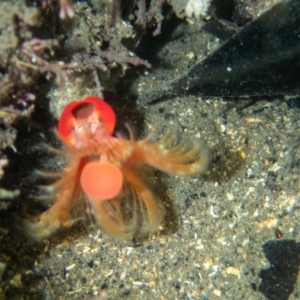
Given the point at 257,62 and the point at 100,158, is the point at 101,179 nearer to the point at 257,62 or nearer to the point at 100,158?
the point at 100,158

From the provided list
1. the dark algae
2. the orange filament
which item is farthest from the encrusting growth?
the dark algae

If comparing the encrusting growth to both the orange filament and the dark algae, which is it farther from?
the dark algae

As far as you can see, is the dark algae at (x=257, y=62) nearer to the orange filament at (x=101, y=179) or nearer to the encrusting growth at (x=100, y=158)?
the encrusting growth at (x=100, y=158)

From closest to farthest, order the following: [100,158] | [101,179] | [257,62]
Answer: [101,179], [100,158], [257,62]

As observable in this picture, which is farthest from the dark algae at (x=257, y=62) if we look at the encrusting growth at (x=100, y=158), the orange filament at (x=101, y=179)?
the orange filament at (x=101, y=179)

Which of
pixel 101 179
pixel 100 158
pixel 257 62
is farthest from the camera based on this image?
pixel 257 62

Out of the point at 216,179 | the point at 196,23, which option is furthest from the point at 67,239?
the point at 196,23

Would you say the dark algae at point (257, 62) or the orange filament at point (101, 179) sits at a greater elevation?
the dark algae at point (257, 62)

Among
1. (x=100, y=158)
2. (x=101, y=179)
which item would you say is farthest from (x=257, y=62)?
(x=101, y=179)
